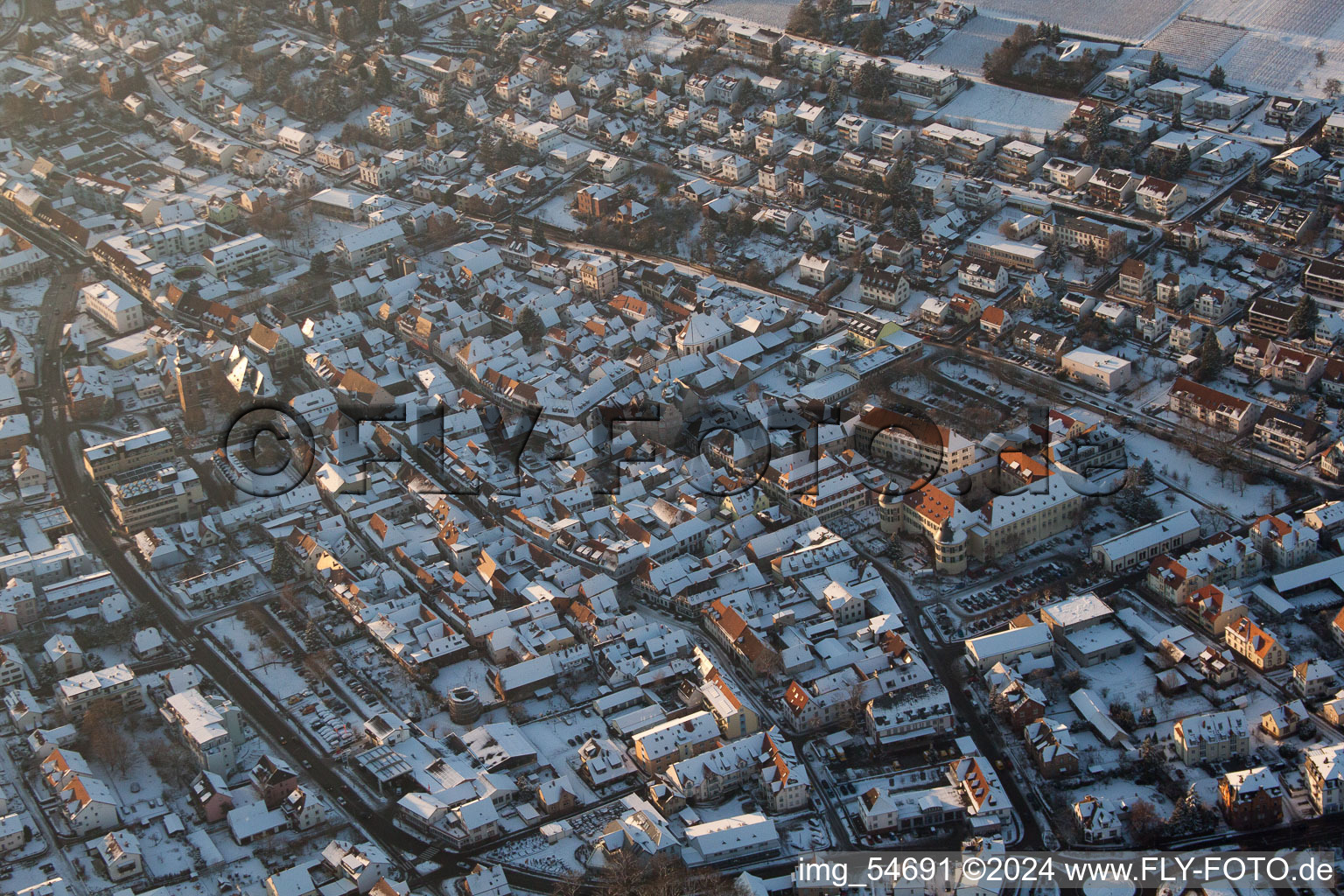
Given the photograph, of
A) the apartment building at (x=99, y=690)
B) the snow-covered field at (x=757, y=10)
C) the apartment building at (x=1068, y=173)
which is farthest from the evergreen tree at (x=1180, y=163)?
the apartment building at (x=99, y=690)

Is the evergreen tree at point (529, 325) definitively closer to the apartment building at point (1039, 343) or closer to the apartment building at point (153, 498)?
the apartment building at point (153, 498)

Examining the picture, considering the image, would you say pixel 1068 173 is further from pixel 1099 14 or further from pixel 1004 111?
pixel 1099 14

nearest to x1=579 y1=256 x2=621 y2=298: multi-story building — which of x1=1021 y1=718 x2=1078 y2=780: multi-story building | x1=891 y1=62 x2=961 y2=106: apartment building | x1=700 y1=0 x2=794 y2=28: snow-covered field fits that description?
x1=891 y1=62 x2=961 y2=106: apartment building

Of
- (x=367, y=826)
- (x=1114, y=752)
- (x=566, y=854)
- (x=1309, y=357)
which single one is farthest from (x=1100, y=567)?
(x=367, y=826)

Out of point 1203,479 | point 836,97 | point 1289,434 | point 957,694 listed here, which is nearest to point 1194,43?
point 836,97

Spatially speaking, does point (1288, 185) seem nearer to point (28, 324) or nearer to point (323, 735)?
point (323, 735)
